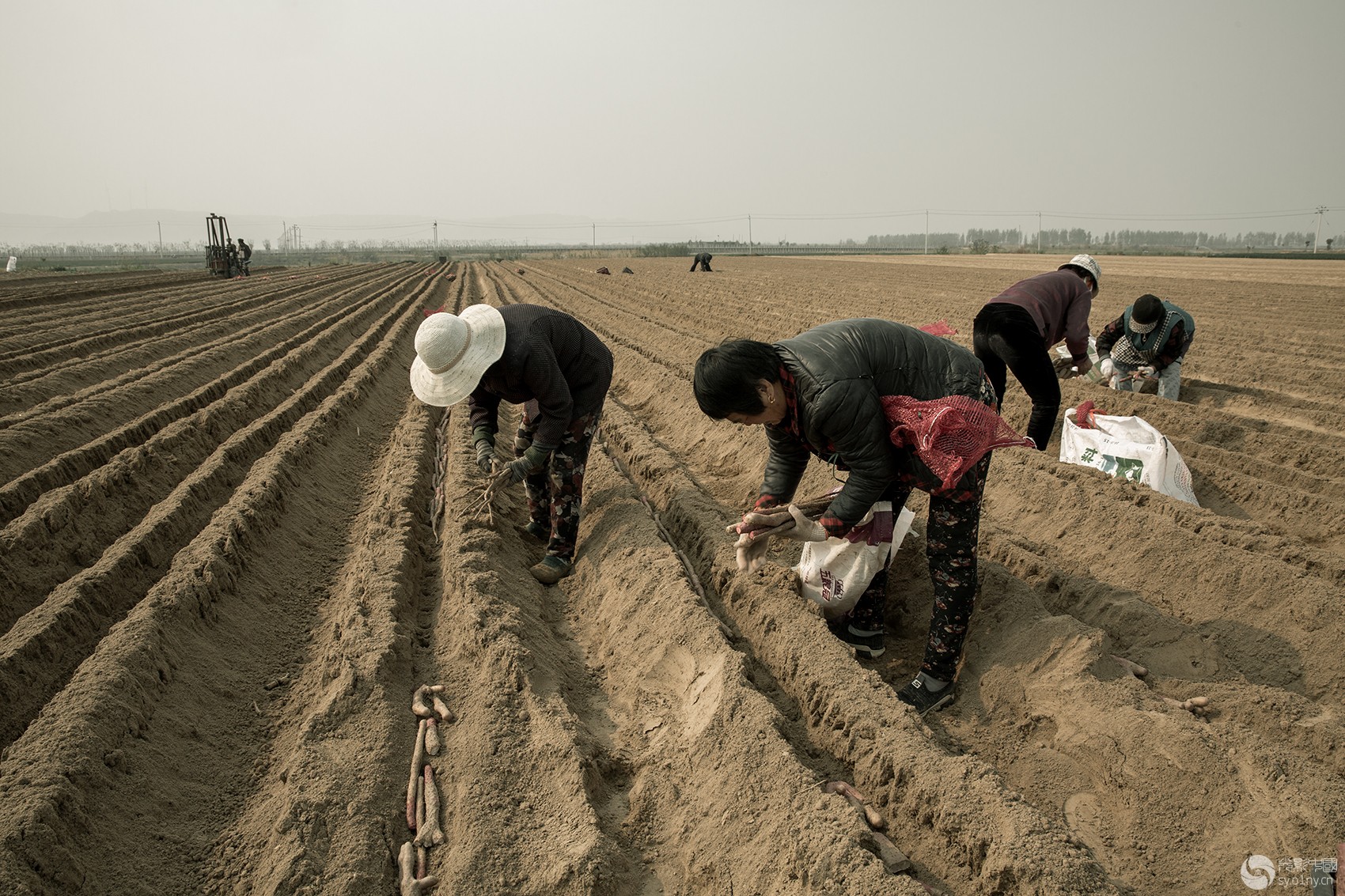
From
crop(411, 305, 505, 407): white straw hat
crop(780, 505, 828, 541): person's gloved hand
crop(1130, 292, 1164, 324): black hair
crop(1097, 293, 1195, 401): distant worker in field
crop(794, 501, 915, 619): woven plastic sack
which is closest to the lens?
crop(780, 505, 828, 541): person's gloved hand

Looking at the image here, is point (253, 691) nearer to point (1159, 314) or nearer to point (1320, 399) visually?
point (1159, 314)

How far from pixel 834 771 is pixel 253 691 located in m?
2.38

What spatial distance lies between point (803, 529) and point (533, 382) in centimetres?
162

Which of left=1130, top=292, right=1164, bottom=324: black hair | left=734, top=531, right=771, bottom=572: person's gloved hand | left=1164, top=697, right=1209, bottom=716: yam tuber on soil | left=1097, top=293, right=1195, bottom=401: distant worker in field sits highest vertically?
left=1130, top=292, right=1164, bottom=324: black hair

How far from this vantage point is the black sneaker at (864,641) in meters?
3.29

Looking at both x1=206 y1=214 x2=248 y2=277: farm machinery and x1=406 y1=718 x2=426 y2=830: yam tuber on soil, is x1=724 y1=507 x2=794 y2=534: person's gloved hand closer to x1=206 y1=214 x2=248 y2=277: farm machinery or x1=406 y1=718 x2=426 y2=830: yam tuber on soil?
x1=406 y1=718 x2=426 y2=830: yam tuber on soil

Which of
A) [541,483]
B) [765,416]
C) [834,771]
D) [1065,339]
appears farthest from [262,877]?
[1065,339]

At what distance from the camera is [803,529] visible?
2656 mm

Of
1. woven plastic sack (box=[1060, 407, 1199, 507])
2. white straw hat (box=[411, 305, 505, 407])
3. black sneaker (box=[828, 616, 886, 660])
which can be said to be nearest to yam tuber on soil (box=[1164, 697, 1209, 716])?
black sneaker (box=[828, 616, 886, 660])

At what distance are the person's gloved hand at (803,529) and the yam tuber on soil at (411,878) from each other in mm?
1569

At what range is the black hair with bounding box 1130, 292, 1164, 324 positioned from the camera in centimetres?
589

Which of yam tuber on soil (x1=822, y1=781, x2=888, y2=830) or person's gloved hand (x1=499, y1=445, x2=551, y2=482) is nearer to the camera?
yam tuber on soil (x1=822, y1=781, x2=888, y2=830)

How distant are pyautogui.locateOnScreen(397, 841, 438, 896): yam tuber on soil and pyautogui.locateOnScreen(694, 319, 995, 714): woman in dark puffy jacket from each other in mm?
1420

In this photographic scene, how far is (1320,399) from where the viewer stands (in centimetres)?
679
